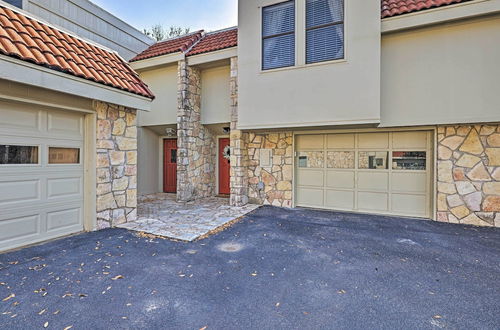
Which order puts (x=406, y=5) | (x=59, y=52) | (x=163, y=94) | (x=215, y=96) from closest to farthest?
(x=59, y=52), (x=406, y=5), (x=215, y=96), (x=163, y=94)

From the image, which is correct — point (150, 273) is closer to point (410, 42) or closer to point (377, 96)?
point (377, 96)

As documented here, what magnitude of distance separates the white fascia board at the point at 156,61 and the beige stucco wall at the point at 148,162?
225 cm

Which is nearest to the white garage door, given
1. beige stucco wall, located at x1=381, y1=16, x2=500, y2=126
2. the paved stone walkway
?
the paved stone walkway

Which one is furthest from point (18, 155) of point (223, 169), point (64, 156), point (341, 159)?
point (341, 159)

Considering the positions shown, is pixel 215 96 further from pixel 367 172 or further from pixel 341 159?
pixel 367 172

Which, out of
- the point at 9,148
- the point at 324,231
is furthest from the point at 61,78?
the point at 324,231

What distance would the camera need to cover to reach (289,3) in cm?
598

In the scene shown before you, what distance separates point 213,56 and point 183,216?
499 centimetres

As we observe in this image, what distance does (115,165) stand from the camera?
5000 millimetres

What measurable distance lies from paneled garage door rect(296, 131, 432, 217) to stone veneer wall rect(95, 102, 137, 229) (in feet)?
15.0

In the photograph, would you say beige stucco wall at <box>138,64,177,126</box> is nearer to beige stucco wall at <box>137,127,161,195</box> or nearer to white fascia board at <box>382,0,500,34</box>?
beige stucco wall at <box>137,127,161,195</box>

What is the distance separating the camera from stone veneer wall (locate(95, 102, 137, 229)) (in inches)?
187

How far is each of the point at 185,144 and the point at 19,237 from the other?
471 centimetres

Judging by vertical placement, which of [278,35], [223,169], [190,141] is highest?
[278,35]
